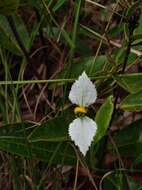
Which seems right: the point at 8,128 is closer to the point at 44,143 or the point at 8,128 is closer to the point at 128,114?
the point at 44,143

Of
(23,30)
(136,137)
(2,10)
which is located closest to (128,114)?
(136,137)

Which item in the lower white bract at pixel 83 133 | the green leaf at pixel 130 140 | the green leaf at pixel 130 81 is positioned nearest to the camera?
the lower white bract at pixel 83 133

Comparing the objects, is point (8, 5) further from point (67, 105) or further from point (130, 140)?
point (130, 140)

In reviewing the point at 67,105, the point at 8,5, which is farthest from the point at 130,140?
the point at 8,5

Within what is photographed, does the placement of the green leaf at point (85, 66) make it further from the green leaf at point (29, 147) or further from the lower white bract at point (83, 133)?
the lower white bract at point (83, 133)

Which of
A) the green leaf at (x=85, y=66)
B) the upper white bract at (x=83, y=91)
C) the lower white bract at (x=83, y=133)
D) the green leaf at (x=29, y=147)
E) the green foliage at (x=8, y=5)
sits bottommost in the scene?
the lower white bract at (x=83, y=133)

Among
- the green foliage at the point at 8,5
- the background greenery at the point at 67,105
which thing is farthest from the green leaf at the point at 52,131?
the green foliage at the point at 8,5

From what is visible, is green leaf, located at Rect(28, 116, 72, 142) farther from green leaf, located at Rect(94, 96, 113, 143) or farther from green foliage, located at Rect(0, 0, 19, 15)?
green foliage, located at Rect(0, 0, 19, 15)
